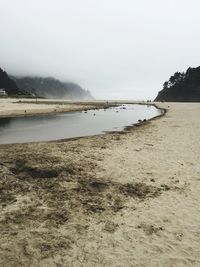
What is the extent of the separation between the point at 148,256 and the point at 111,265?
92cm

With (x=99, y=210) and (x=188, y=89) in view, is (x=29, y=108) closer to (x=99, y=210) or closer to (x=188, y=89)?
→ (x=99, y=210)

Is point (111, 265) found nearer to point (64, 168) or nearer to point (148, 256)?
point (148, 256)

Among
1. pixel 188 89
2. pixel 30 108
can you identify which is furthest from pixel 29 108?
pixel 188 89

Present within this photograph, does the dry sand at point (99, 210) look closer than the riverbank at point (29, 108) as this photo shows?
Yes

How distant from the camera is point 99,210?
10.1m

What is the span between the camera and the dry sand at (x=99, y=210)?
7660 mm

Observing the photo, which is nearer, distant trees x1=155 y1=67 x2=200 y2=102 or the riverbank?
the riverbank

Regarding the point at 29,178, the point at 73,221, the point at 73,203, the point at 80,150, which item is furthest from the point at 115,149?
the point at 73,221

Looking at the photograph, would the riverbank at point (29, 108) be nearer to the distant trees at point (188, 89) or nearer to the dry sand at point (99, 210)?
the dry sand at point (99, 210)

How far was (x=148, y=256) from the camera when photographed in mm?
7551

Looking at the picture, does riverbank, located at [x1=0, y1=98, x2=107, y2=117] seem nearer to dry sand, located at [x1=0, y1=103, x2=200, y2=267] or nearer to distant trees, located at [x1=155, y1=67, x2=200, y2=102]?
dry sand, located at [x1=0, y1=103, x2=200, y2=267]

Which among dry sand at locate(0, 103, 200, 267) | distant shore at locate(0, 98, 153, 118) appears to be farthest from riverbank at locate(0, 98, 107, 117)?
dry sand at locate(0, 103, 200, 267)

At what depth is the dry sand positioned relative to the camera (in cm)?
766

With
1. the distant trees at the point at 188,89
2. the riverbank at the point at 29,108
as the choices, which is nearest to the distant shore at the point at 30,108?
the riverbank at the point at 29,108
